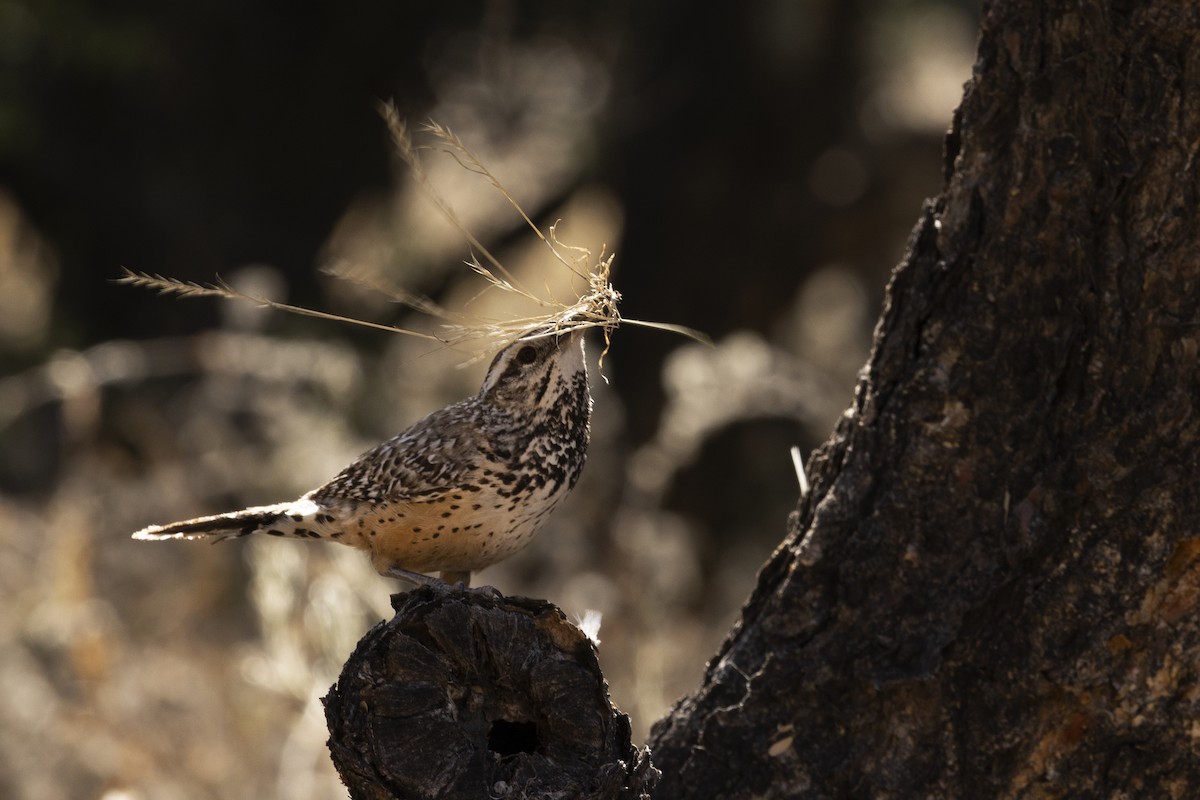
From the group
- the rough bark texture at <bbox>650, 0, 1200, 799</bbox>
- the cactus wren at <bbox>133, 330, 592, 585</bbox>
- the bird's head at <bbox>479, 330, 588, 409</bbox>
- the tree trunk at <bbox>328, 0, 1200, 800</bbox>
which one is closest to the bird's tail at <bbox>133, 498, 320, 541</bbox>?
the cactus wren at <bbox>133, 330, 592, 585</bbox>

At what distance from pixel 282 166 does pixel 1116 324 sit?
301 inches

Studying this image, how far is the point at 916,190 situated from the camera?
9.05 metres

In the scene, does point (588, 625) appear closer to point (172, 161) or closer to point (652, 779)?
point (652, 779)

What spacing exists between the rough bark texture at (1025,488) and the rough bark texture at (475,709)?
0.37 meters

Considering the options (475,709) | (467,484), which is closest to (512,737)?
(475,709)

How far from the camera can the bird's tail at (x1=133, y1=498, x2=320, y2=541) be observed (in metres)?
2.48

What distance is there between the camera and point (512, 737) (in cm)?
202

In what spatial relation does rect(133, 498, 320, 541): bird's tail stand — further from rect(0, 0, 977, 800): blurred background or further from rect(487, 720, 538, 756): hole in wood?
rect(0, 0, 977, 800): blurred background

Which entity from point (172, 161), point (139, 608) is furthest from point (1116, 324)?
point (172, 161)

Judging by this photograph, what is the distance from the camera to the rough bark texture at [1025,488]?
2.03 m

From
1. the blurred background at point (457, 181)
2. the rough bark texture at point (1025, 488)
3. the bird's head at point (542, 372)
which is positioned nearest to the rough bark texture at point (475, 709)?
the rough bark texture at point (1025, 488)

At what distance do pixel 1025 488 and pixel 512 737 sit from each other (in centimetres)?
86

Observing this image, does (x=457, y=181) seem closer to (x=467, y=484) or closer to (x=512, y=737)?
(x=467, y=484)

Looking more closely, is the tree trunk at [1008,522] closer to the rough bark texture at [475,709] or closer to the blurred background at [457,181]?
the rough bark texture at [475,709]
